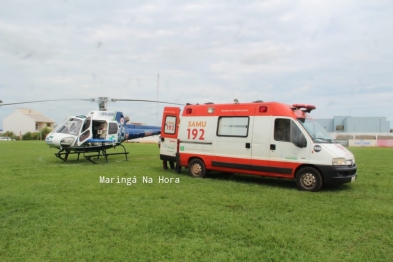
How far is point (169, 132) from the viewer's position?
12.6 meters

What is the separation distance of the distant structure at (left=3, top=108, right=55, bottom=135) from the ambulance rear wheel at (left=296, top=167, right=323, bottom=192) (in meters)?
79.7

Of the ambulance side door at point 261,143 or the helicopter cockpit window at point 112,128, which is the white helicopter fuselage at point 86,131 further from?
the ambulance side door at point 261,143

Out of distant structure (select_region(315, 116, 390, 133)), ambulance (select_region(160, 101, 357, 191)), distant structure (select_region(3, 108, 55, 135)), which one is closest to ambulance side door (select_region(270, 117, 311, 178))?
ambulance (select_region(160, 101, 357, 191))

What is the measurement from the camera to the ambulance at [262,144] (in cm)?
885

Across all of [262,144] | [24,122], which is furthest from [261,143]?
[24,122]

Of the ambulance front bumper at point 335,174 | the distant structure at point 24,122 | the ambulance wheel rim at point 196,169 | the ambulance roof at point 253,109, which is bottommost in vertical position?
the ambulance wheel rim at point 196,169

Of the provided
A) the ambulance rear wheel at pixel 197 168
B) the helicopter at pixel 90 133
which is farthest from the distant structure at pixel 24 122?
the ambulance rear wheel at pixel 197 168

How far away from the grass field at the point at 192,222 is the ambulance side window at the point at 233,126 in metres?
1.64

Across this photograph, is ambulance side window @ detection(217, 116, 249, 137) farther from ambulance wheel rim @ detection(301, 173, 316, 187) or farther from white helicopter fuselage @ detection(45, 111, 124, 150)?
white helicopter fuselage @ detection(45, 111, 124, 150)

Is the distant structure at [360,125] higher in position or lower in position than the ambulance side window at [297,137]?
higher

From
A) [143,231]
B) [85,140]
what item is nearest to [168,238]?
[143,231]

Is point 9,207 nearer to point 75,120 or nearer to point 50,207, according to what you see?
point 50,207

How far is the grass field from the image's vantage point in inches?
180

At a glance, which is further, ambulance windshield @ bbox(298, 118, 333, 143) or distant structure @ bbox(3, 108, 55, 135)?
distant structure @ bbox(3, 108, 55, 135)
